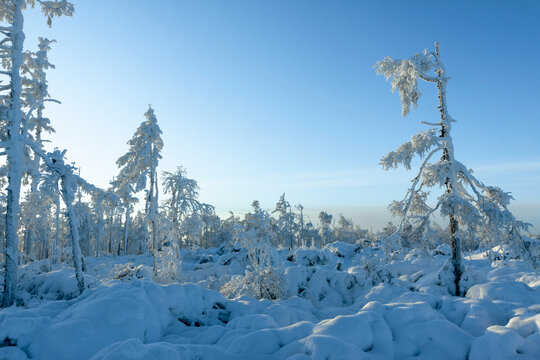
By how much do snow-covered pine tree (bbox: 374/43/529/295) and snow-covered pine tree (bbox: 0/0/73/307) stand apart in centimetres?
1348

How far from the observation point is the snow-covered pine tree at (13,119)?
1066 centimetres

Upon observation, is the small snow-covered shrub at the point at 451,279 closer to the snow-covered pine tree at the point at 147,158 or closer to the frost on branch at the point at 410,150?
the frost on branch at the point at 410,150

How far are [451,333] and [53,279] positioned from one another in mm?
16206

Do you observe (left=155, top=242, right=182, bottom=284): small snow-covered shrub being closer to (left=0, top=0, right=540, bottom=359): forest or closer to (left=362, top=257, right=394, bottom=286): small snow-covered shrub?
(left=0, top=0, right=540, bottom=359): forest

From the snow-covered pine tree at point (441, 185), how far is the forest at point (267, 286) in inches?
1.6

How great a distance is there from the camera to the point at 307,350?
485 centimetres

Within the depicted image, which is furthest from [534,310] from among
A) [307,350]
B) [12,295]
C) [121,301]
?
[12,295]

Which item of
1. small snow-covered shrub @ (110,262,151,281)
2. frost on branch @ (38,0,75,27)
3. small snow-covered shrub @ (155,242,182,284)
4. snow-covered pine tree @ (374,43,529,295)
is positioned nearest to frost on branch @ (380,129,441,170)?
snow-covered pine tree @ (374,43,529,295)

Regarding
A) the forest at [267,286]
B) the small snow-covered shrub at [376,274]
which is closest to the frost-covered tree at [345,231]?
the forest at [267,286]

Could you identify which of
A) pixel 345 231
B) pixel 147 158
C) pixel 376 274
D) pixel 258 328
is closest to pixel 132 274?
pixel 147 158

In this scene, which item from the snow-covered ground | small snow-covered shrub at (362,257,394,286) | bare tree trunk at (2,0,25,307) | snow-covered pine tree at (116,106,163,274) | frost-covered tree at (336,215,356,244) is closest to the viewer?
the snow-covered ground

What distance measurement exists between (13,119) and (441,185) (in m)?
15.7

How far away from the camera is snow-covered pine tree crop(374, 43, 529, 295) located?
10695 mm

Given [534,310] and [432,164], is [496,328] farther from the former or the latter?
[432,164]
